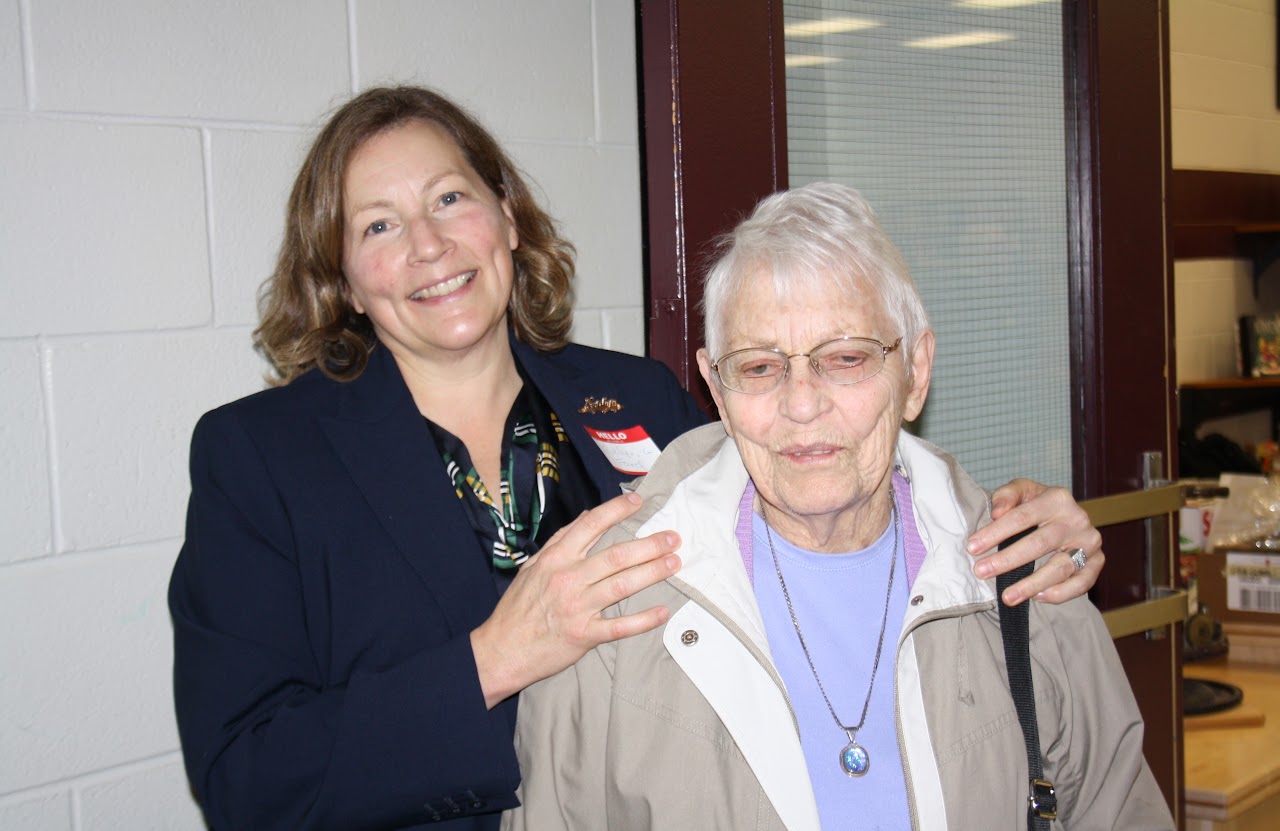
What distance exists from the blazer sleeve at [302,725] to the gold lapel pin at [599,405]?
49cm

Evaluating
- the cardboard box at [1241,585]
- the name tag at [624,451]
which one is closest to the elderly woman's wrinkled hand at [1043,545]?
the name tag at [624,451]

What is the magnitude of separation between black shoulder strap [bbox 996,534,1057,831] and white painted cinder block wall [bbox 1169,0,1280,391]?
3261mm

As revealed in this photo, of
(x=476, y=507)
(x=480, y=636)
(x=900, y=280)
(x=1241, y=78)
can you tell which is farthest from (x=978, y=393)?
(x=1241, y=78)

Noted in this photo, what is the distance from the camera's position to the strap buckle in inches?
51.8

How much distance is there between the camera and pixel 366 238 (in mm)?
1546

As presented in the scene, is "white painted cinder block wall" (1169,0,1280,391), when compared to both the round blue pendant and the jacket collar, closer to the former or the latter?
the jacket collar

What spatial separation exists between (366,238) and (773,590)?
29.4 inches

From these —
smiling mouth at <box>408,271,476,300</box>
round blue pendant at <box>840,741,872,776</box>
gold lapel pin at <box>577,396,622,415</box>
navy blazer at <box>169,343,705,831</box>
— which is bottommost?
round blue pendant at <box>840,741,872,776</box>

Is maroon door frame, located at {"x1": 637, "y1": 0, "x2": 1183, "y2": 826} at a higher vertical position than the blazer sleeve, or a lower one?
higher

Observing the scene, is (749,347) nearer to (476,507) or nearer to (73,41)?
(476,507)

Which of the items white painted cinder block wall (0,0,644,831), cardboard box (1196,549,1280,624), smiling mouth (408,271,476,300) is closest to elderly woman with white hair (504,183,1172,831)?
smiling mouth (408,271,476,300)

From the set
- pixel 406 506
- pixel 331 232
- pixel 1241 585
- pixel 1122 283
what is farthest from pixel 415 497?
pixel 1241 585

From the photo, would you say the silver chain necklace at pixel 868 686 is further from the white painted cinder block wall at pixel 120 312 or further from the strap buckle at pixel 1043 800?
the white painted cinder block wall at pixel 120 312

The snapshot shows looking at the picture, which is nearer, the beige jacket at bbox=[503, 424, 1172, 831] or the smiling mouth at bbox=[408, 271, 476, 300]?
the beige jacket at bbox=[503, 424, 1172, 831]
